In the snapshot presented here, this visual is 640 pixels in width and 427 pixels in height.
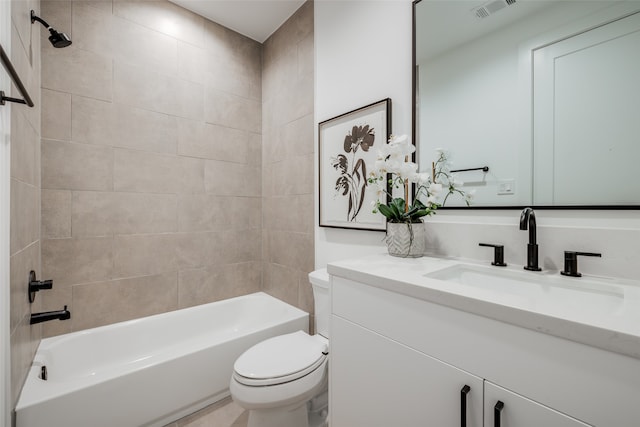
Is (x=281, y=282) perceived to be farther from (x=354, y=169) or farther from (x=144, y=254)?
(x=354, y=169)

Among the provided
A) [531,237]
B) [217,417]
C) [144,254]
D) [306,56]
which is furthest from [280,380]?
[306,56]

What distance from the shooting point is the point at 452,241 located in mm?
1212

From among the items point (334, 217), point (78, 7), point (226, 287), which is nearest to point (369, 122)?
point (334, 217)

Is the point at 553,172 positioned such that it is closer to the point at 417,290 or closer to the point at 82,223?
the point at 417,290

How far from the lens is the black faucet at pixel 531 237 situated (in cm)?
93

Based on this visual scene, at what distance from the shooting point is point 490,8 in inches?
44.3

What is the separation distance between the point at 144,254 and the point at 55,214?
0.53m

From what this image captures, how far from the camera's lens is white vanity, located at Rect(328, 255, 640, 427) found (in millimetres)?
503

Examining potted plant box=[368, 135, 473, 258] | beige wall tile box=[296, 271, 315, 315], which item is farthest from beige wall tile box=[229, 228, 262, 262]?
potted plant box=[368, 135, 473, 258]

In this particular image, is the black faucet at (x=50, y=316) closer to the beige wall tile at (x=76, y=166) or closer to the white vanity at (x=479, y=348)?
the beige wall tile at (x=76, y=166)

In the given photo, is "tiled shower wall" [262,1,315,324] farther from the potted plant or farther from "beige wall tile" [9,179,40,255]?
"beige wall tile" [9,179,40,255]

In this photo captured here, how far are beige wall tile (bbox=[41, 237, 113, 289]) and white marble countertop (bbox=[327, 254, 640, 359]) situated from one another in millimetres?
1611

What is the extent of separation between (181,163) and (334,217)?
1223mm

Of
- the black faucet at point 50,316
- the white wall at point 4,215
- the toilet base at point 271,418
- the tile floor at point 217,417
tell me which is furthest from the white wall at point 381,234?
the white wall at point 4,215
